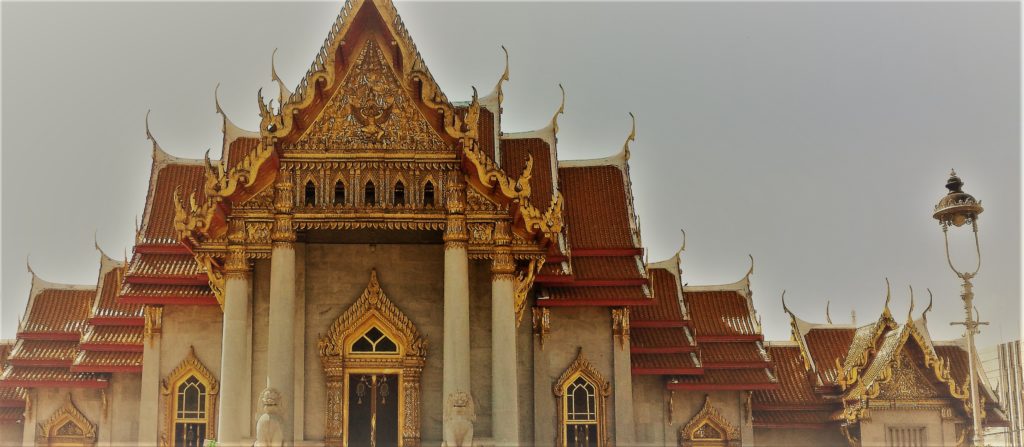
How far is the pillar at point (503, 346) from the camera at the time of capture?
69.5ft

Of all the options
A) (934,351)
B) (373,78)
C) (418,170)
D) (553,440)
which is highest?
(373,78)

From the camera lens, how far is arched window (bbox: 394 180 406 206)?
2175cm

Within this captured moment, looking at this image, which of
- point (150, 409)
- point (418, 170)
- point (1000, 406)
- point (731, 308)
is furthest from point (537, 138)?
point (1000, 406)

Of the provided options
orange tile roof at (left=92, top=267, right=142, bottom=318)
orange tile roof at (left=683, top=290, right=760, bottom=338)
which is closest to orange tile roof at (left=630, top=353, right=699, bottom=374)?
orange tile roof at (left=683, top=290, right=760, bottom=338)

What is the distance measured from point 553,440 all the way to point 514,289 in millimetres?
5281

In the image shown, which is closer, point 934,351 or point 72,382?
point 72,382

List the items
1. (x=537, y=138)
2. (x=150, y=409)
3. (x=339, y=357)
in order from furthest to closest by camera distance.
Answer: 1. (x=537, y=138)
2. (x=150, y=409)
3. (x=339, y=357)

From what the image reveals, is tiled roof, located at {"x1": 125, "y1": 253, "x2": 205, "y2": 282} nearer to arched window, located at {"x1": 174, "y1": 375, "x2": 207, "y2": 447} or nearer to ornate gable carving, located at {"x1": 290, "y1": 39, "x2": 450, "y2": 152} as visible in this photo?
arched window, located at {"x1": 174, "y1": 375, "x2": 207, "y2": 447}

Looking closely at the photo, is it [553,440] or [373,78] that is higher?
[373,78]

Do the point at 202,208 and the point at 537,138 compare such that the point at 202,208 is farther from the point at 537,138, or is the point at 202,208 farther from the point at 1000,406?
the point at 1000,406

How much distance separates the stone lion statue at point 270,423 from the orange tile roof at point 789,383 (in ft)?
49.1

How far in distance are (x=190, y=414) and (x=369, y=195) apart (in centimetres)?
734

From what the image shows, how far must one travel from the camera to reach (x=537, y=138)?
30.2 m

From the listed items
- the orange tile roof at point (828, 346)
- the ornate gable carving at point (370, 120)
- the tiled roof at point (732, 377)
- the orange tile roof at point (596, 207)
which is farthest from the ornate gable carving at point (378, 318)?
the orange tile roof at point (828, 346)
